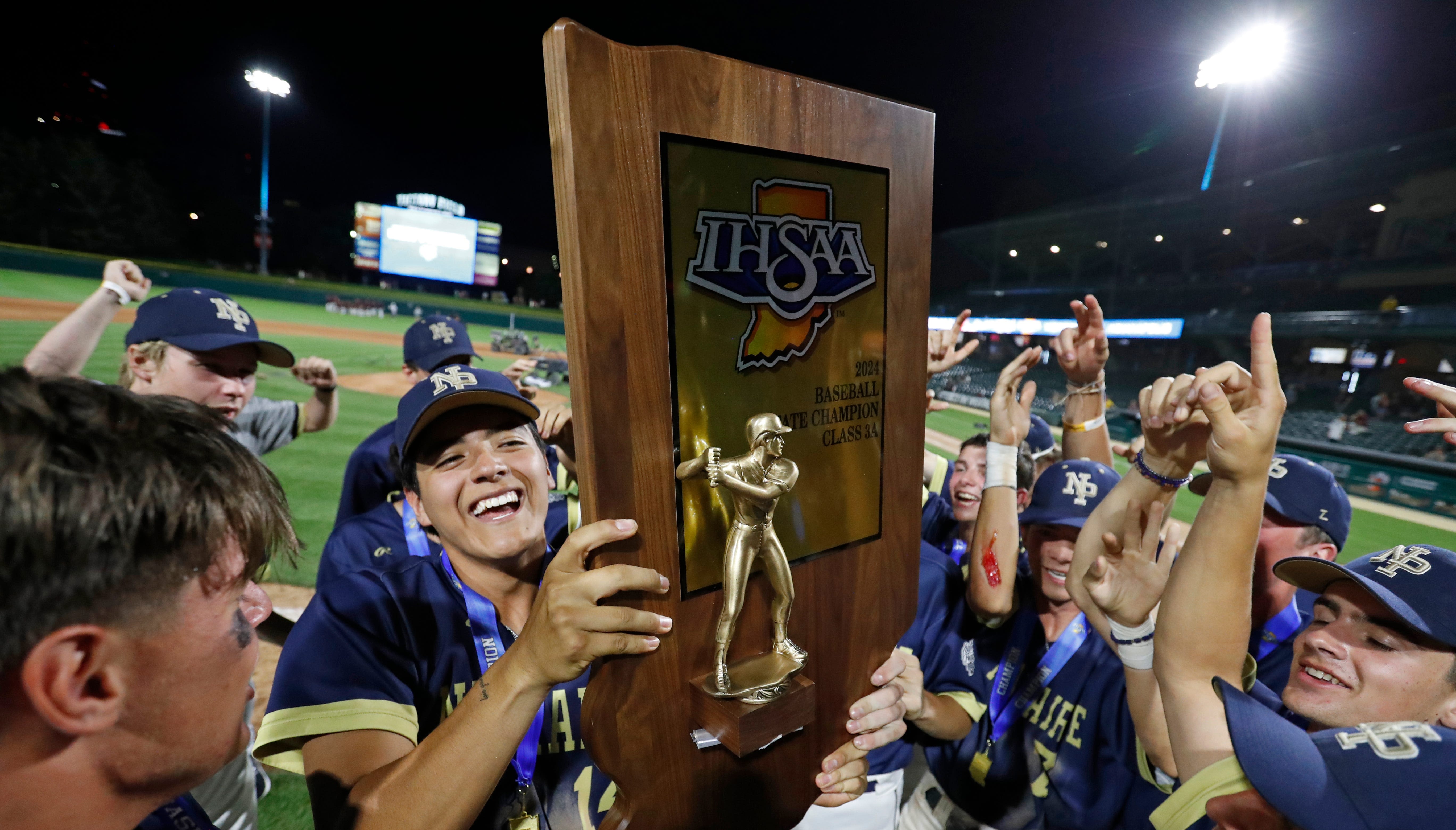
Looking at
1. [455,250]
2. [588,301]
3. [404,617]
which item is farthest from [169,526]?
[455,250]

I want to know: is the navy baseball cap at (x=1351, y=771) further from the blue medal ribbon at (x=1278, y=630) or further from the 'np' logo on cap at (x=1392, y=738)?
the blue medal ribbon at (x=1278, y=630)

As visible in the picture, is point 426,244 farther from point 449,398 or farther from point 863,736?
point 863,736

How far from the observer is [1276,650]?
206 cm

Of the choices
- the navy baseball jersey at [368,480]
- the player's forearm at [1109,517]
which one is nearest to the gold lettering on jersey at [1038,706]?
the player's forearm at [1109,517]

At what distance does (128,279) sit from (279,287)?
2297 centimetres

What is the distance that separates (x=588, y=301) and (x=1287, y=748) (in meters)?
1.22

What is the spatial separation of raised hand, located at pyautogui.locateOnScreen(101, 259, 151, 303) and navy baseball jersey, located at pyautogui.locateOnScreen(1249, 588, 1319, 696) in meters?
4.70

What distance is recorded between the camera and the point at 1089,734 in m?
1.95

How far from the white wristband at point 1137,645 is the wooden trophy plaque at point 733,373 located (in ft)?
2.07

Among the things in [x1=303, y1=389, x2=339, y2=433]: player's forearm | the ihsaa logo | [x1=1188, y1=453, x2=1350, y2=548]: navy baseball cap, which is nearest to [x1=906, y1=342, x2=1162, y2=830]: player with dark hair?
[x1=1188, y1=453, x2=1350, y2=548]: navy baseball cap

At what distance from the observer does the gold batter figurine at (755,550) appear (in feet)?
3.23

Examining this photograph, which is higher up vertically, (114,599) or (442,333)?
(442,333)

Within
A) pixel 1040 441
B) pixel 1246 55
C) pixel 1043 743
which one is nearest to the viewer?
pixel 1043 743

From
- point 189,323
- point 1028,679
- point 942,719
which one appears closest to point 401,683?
point 942,719
